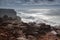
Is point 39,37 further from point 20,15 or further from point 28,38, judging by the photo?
point 20,15

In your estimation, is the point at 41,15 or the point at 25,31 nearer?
the point at 25,31

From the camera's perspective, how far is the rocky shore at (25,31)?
156 cm

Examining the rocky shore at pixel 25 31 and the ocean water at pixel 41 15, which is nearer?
the rocky shore at pixel 25 31

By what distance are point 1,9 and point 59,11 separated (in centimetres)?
98

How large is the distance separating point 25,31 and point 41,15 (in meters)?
0.47

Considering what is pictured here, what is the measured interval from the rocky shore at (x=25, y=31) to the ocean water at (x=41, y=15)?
115mm

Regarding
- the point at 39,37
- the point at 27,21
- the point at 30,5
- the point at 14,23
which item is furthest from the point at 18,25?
the point at 30,5

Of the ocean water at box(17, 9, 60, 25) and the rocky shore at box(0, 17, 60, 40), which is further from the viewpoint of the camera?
the ocean water at box(17, 9, 60, 25)

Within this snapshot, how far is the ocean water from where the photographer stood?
183cm

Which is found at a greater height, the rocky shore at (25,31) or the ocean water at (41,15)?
the ocean water at (41,15)

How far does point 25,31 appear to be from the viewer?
165 cm

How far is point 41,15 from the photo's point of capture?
1.99 metres

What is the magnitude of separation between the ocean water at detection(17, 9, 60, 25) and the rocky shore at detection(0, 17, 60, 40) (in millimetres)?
115

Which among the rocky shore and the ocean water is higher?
the ocean water
